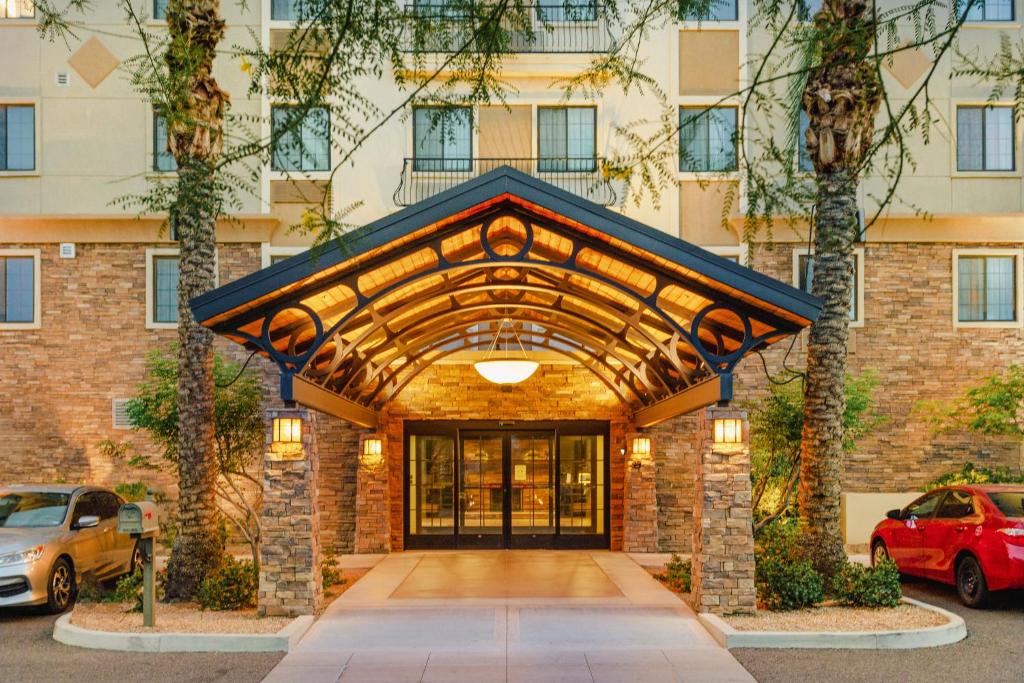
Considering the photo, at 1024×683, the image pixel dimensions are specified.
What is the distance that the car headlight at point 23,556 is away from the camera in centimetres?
1182

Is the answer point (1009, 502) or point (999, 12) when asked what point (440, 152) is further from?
point (1009, 502)

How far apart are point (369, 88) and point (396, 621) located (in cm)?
1083

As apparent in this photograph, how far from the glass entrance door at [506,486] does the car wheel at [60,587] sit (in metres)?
7.91

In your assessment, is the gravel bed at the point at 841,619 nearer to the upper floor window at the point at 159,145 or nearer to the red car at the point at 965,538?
the red car at the point at 965,538

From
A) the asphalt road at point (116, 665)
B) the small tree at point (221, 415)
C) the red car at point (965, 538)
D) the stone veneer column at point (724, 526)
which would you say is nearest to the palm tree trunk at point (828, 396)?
the stone veneer column at point (724, 526)

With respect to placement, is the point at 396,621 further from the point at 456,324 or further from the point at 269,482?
the point at 456,324

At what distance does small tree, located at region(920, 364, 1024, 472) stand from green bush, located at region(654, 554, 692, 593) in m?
6.06

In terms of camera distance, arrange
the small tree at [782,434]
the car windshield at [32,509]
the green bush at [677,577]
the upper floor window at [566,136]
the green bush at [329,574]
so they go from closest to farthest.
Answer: the car windshield at [32,509], the green bush at [329,574], the green bush at [677,577], the small tree at [782,434], the upper floor window at [566,136]

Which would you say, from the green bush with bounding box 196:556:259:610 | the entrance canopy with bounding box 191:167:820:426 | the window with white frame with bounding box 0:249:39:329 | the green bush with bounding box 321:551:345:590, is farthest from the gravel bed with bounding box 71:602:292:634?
the window with white frame with bounding box 0:249:39:329

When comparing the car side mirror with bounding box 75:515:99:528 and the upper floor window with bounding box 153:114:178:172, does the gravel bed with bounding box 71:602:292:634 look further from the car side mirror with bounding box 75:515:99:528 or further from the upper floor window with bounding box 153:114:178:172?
the upper floor window with bounding box 153:114:178:172

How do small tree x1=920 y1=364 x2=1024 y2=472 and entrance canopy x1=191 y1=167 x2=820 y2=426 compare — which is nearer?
entrance canopy x1=191 y1=167 x2=820 y2=426

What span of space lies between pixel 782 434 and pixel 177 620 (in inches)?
347

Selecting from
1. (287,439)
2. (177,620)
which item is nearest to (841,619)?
(287,439)

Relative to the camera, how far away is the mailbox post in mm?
10680
